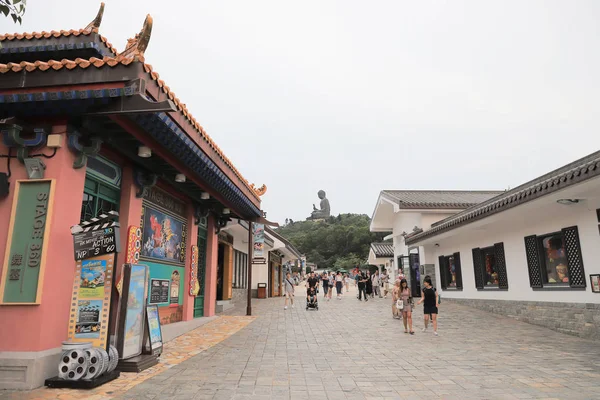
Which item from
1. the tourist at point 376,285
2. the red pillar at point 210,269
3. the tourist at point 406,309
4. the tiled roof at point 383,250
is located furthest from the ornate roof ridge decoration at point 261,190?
the tiled roof at point 383,250

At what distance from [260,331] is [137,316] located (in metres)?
4.66

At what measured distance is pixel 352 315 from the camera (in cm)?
1430

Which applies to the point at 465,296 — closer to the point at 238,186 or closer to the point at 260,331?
Result: the point at 260,331

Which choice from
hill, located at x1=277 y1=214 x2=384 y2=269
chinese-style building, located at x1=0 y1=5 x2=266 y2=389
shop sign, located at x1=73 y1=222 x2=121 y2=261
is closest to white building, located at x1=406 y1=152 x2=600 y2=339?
chinese-style building, located at x1=0 y1=5 x2=266 y2=389

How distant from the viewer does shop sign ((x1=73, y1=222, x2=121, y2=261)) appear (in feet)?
17.9

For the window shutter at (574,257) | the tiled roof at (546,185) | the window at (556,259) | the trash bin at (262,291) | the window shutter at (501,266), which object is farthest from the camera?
the trash bin at (262,291)

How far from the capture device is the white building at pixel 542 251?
8984 mm

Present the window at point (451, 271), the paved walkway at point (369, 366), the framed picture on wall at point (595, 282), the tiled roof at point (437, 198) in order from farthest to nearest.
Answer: the tiled roof at point (437, 198) → the window at point (451, 271) → the framed picture on wall at point (595, 282) → the paved walkway at point (369, 366)

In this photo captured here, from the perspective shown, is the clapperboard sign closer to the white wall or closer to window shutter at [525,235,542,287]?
the white wall

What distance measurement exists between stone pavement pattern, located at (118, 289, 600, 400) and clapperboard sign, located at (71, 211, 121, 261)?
193 cm

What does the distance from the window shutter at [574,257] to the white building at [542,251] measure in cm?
2

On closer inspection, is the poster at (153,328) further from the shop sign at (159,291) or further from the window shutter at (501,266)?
the window shutter at (501,266)

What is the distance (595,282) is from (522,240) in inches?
119

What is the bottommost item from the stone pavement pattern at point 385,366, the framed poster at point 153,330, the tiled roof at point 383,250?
the stone pavement pattern at point 385,366
